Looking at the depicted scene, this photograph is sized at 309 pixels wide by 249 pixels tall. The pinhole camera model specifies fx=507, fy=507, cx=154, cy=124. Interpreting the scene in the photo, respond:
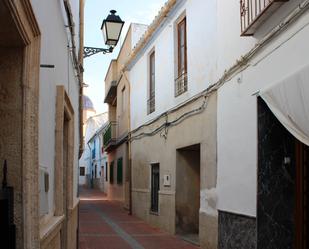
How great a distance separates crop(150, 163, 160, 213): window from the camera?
584 inches

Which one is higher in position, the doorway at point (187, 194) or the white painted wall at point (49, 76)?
the white painted wall at point (49, 76)

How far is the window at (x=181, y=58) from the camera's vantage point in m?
12.2

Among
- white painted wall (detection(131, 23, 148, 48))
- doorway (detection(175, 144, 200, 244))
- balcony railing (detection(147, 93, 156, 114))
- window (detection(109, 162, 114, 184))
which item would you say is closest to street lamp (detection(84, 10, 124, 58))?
doorway (detection(175, 144, 200, 244))

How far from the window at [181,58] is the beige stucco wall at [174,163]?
1.99 feet

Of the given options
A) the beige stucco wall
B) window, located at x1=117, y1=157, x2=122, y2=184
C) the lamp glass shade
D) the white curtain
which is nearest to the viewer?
the white curtain

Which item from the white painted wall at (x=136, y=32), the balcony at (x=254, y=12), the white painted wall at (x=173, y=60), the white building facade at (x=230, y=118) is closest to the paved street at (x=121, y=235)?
the white building facade at (x=230, y=118)

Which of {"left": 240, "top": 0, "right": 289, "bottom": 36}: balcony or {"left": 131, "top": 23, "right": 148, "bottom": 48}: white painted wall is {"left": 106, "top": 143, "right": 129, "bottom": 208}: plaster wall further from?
{"left": 240, "top": 0, "right": 289, "bottom": 36}: balcony

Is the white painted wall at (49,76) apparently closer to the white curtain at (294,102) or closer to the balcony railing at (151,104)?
the white curtain at (294,102)

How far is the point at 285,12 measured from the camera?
6344mm

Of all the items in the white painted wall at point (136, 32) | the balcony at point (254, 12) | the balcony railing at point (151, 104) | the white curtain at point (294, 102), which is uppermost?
the white painted wall at point (136, 32)

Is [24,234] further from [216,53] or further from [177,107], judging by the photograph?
[177,107]

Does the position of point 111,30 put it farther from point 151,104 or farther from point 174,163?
point 151,104

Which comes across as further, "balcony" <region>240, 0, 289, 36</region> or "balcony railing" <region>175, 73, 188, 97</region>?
"balcony railing" <region>175, 73, 188, 97</region>

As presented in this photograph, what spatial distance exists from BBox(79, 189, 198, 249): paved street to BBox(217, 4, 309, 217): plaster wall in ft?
9.85
